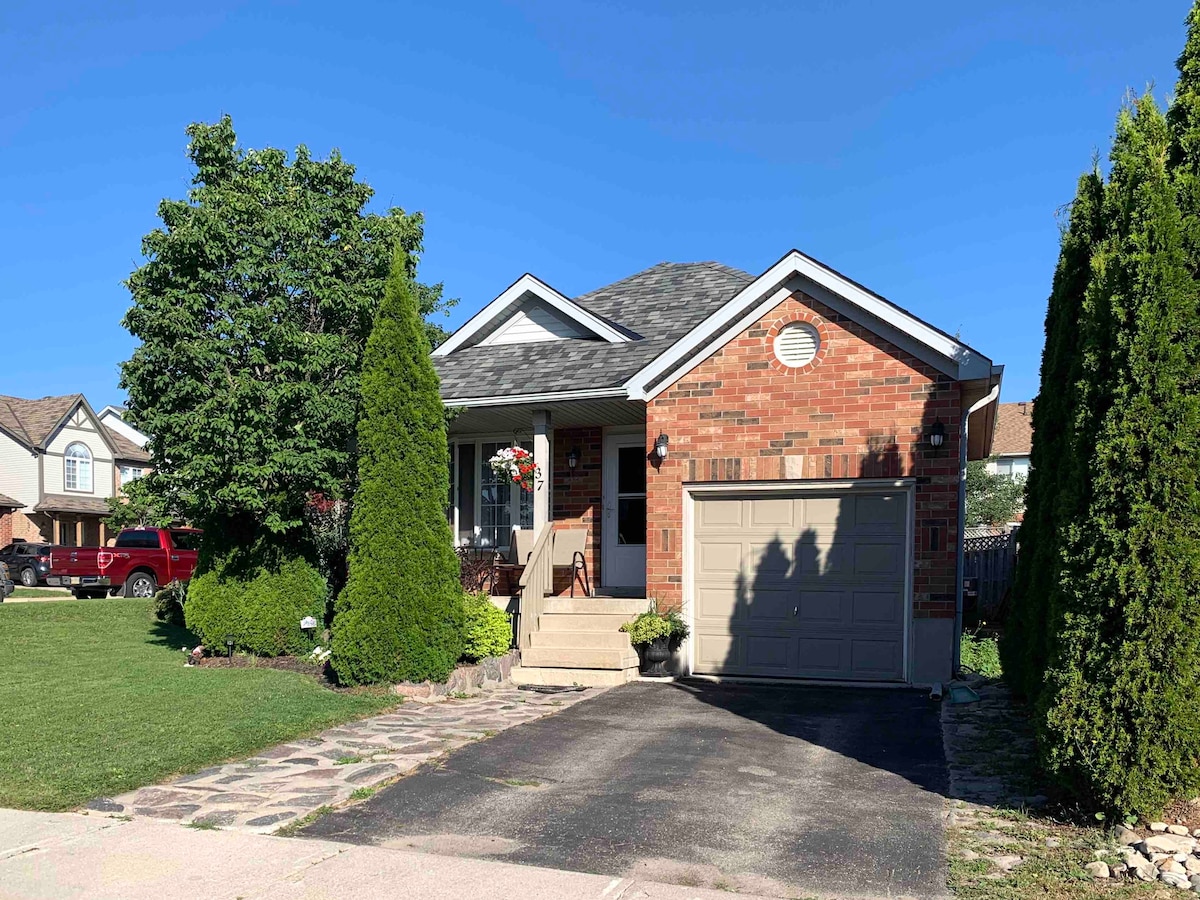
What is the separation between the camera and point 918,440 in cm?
1076

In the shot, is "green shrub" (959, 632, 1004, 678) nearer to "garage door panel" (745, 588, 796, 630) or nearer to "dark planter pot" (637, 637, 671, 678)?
"garage door panel" (745, 588, 796, 630)

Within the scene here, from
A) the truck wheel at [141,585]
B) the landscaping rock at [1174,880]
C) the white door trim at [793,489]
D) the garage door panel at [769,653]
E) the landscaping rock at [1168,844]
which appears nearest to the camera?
the landscaping rock at [1174,880]

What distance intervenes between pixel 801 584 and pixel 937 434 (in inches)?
89.4

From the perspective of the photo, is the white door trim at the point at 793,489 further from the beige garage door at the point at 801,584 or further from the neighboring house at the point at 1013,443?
the neighboring house at the point at 1013,443

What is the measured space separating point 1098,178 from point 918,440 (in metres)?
3.20

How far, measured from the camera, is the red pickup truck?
79.1 ft

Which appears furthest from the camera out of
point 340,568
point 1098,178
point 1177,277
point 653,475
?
point 340,568

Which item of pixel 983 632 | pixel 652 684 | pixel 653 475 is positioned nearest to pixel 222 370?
pixel 653 475

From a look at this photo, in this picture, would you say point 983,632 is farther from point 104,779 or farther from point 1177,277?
point 104,779

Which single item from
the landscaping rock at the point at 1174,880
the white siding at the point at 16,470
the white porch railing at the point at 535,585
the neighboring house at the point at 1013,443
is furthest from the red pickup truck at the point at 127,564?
the neighboring house at the point at 1013,443

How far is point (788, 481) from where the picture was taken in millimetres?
11352

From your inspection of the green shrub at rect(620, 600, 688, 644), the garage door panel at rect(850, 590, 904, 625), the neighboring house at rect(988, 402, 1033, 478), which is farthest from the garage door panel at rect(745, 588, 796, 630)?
the neighboring house at rect(988, 402, 1033, 478)

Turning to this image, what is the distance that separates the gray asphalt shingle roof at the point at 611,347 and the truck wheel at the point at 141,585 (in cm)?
1421

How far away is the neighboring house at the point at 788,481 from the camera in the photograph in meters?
10.7
